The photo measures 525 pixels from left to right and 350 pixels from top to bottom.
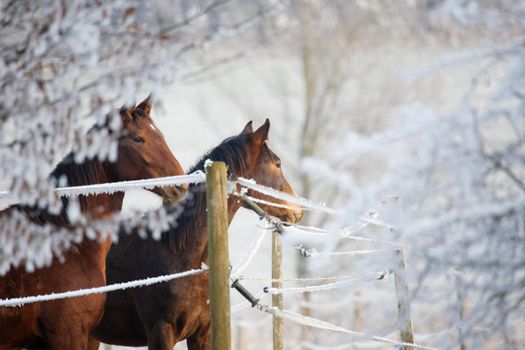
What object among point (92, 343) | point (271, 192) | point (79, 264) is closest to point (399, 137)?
point (271, 192)

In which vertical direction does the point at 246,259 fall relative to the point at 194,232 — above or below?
below

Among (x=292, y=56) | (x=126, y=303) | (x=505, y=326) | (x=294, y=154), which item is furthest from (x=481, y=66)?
(x=292, y=56)

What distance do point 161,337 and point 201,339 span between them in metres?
0.31

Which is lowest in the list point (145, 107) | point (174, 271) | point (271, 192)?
point (174, 271)

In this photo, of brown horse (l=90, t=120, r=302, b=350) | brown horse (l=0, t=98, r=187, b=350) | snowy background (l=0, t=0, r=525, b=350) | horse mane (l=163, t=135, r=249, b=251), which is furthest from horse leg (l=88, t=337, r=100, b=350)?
snowy background (l=0, t=0, r=525, b=350)

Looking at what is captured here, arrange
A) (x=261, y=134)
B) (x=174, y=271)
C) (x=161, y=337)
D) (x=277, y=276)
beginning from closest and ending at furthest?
(x=161, y=337) → (x=174, y=271) → (x=277, y=276) → (x=261, y=134)

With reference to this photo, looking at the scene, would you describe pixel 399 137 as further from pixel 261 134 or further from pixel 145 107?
pixel 261 134

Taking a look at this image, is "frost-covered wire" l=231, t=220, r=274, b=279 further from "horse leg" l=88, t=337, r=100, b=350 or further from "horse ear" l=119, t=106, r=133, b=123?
"horse leg" l=88, t=337, r=100, b=350

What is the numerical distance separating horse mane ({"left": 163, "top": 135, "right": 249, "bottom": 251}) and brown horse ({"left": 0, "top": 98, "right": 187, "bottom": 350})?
36cm

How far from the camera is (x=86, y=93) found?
3287 millimetres

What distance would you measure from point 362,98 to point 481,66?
1510 cm

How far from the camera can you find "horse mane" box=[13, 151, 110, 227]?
14.1ft

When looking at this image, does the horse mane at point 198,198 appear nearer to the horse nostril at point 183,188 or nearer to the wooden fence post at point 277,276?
the horse nostril at point 183,188

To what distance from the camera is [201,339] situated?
5.02 m
